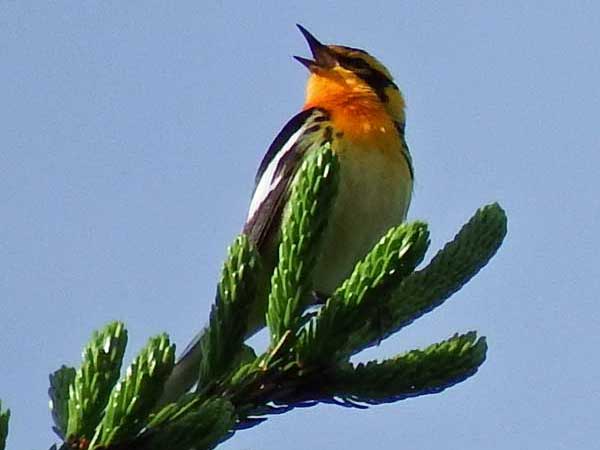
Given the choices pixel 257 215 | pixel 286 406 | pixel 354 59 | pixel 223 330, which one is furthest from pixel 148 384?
pixel 354 59

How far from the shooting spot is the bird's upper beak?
5829mm

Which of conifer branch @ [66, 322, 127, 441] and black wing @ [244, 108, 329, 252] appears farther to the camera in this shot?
black wing @ [244, 108, 329, 252]

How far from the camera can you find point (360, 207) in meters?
4.40

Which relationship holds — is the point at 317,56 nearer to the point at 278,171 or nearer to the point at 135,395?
the point at 278,171

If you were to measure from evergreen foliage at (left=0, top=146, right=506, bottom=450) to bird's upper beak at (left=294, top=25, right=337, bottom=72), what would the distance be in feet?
12.5

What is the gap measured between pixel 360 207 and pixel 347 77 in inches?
59.3

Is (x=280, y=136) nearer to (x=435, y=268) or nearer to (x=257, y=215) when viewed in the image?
(x=257, y=215)

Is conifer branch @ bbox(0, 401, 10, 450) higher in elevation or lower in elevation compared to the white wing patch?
lower

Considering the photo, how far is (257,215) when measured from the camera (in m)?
4.34

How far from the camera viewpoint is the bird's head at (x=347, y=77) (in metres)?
5.51

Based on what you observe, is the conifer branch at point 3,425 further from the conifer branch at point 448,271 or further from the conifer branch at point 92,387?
the conifer branch at point 448,271

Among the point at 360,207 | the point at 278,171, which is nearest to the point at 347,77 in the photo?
the point at 278,171

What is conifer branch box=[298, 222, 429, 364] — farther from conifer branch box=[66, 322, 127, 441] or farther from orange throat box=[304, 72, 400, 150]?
orange throat box=[304, 72, 400, 150]

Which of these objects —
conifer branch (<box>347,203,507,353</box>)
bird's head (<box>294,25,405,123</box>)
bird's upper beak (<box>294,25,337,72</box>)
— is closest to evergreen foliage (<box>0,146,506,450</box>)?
conifer branch (<box>347,203,507,353</box>)
